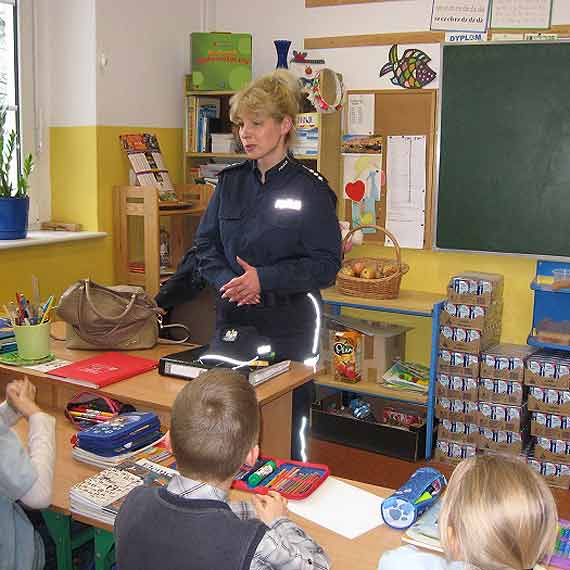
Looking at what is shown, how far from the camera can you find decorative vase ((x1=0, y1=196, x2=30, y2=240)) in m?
3.72

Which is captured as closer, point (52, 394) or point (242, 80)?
point (52, 394)

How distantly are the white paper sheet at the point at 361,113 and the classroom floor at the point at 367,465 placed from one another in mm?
1683

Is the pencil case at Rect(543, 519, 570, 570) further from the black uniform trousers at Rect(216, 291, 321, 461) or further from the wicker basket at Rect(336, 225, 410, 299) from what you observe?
the wicker basket at Rect(336, 225, 410, 299)

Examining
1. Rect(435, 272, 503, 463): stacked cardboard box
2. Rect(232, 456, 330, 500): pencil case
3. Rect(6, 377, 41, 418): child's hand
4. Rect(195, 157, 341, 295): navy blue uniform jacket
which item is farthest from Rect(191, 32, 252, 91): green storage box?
Rect(232, 456, 330, 500): pencil case

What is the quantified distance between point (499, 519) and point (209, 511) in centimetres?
47

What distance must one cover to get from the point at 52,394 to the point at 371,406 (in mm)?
2252

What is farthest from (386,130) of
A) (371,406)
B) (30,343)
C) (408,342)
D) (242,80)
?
(30,343)

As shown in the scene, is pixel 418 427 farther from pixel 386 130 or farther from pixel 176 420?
pixel 176 420

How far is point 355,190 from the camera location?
446 cm

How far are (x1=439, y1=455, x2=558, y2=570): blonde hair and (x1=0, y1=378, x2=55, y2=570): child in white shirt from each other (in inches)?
35.5

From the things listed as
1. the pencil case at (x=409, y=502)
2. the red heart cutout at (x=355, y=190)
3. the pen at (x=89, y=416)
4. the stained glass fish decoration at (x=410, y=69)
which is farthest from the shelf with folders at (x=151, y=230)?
the pencil case at (x=409, y=502)

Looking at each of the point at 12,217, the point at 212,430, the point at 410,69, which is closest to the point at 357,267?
the point at 410,69

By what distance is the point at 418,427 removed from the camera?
13.4ft

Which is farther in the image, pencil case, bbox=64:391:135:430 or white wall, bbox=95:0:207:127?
white wall, bbox=95:0:207:127
